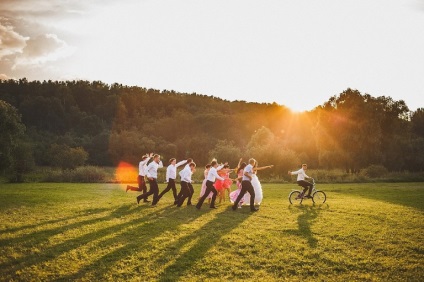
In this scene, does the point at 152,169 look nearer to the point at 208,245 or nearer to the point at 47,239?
the point at 47,239

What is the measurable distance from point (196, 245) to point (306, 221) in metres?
5.82

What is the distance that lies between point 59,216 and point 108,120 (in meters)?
94.9

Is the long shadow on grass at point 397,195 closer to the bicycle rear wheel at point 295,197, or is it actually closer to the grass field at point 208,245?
the grass field at point 208,245

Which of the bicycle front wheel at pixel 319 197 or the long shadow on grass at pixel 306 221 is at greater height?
the bicycle front wheel at pixel 319 197

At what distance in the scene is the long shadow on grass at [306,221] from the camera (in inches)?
444

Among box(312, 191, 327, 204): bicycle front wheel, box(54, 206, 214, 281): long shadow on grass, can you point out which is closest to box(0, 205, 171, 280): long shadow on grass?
box(54, 206, 214, 281): long shadow on grass

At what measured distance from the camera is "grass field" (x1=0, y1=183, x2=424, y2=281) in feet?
26.9

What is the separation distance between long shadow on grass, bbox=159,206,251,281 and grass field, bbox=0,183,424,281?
0.03 meters

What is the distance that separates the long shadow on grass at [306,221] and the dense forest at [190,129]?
33873 mm

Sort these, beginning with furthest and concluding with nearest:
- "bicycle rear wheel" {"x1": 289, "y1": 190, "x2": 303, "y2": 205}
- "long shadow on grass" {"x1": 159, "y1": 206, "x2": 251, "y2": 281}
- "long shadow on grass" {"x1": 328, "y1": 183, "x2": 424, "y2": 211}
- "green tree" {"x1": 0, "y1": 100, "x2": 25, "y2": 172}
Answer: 1. "green tree" {"x1": 0, "y1": 100, "x2": 25, "y2": 172}
2. "long shadow on grass" {"x1": 328, "y1": 183, "x2": 424, "y2": 211}
3. "bicycle rear wheel" {"x1": 289, "y1": 190, "x2": 303, "y2": 205}
4. "long shadow on grass" {"x1": 159, "y1": 206, "x2": 251, "y2": 281}

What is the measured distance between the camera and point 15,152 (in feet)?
163

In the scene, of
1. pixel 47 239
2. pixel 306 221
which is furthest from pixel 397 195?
pixel 47 239

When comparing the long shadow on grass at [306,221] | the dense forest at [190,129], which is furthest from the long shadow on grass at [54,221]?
the dense forest at [190,129]

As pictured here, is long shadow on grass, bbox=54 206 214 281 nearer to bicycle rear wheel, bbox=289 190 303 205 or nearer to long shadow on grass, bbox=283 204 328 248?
long shadow on grass, bbox=283 204 328 248
